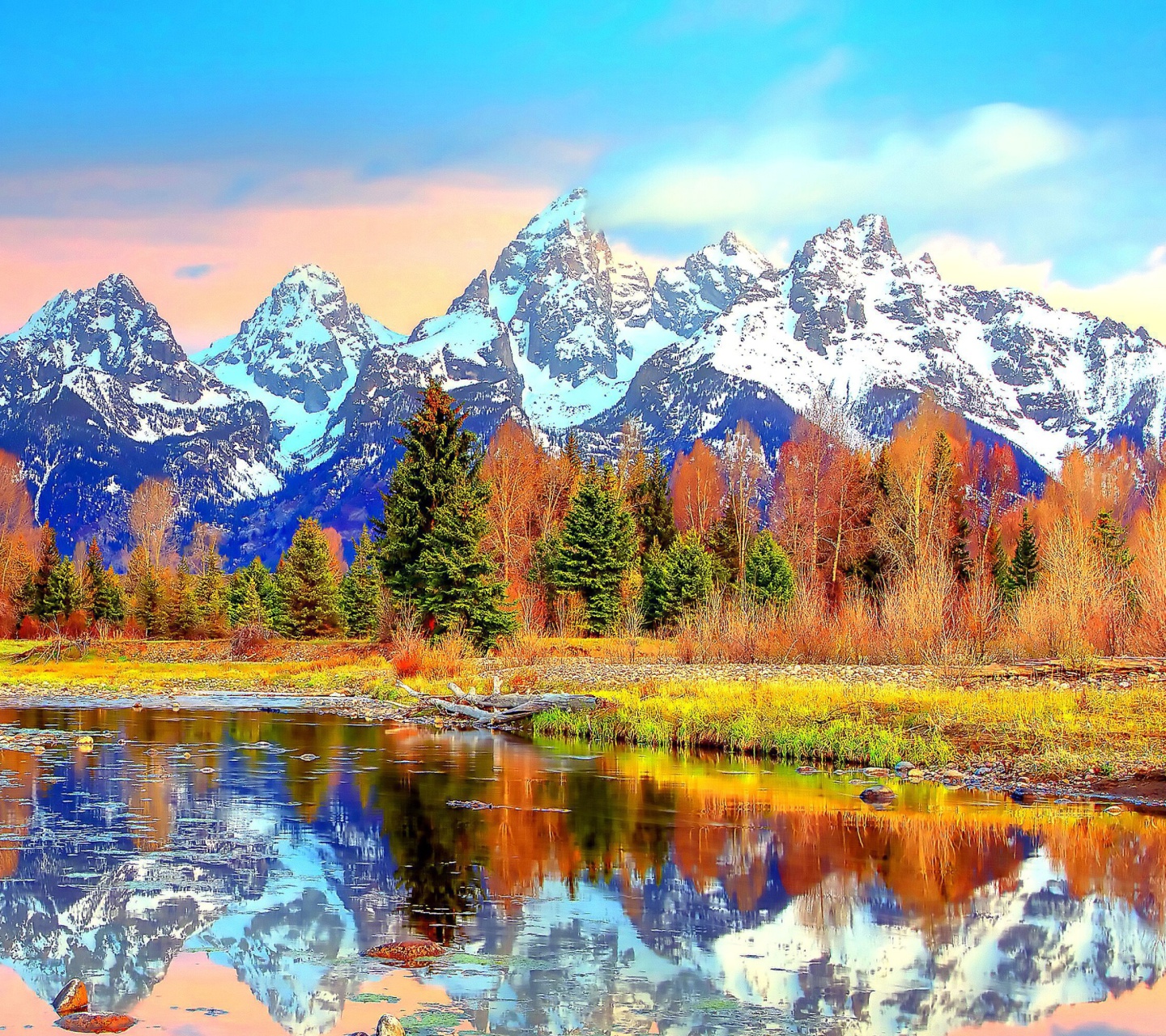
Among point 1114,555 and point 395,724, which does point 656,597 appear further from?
point 395,724

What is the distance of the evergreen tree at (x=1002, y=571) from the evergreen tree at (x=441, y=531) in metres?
25.1

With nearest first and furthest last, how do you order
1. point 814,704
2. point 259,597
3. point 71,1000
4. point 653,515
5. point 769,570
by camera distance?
point 71,1000
point 814,704
point 769,570
point 653,515
point 259,597

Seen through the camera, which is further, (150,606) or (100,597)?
(100,597)

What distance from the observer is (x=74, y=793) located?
59.0 ft

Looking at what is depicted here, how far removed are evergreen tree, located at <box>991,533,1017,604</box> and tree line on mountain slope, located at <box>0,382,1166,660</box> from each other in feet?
0.84

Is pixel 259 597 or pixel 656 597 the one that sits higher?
pixel 656 597

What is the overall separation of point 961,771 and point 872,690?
6.93 m

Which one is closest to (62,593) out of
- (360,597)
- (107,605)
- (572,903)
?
(107,605)

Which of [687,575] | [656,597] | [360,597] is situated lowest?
[360,597]

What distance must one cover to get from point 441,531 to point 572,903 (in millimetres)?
34298

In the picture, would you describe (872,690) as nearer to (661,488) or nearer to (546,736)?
(546,736)

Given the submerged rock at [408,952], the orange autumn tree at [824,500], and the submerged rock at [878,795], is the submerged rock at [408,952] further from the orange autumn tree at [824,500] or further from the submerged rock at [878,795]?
the orange autumn tree at [824,500]

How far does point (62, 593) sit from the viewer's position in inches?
2948

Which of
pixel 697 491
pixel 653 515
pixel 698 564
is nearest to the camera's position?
pixel 698 564
